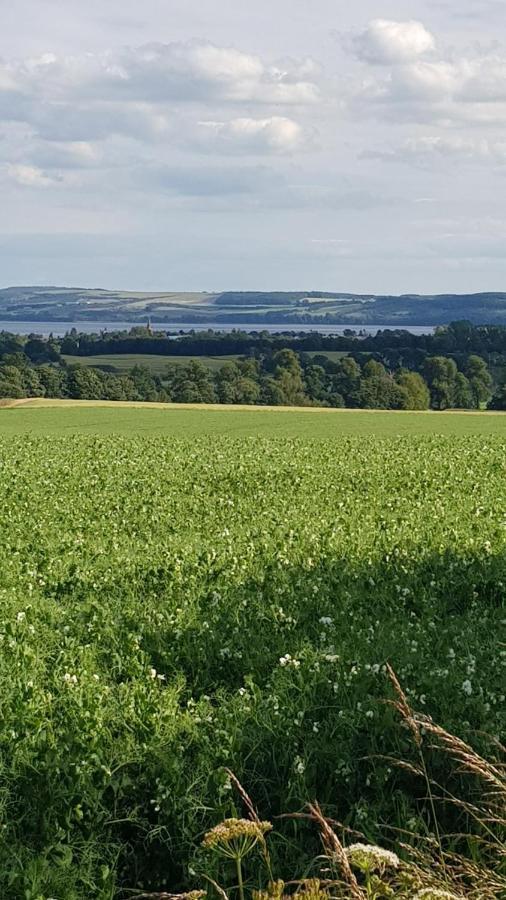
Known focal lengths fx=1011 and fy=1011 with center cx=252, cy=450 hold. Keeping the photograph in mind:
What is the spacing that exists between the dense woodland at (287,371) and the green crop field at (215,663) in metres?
78.0

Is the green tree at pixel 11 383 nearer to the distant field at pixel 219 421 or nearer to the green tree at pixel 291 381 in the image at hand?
the distant field at pixel 219 421

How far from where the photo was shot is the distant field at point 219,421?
52.6m

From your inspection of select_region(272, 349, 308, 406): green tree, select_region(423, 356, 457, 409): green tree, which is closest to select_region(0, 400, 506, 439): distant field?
select_region(272, 349, 308, 406): green tree

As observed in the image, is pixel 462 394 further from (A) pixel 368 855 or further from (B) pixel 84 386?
(A) pixel 368 855

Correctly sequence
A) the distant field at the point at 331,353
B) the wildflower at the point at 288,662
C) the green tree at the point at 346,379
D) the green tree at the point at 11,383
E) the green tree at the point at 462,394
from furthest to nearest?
the distant field at the point at 331,353 → the green tree at the point at 462,394 → the green tree at the point at 346,379 → the green tree at the point at 11,383 → the wildflower at the point at 288,662

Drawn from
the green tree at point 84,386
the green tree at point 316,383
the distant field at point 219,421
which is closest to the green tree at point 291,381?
the green tree at point 316,383

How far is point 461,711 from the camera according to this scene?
7715 millimetres

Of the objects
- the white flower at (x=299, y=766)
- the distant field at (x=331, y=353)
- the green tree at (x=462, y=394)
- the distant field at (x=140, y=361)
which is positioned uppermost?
the white flower at (x=299, y=766)

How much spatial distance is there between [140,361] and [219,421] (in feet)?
238

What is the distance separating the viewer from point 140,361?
13100 cm

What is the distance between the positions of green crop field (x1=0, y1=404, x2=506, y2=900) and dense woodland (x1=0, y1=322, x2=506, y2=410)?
7802 cm

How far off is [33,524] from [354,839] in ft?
42.5

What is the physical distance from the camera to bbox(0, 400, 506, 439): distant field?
52562 millimetres

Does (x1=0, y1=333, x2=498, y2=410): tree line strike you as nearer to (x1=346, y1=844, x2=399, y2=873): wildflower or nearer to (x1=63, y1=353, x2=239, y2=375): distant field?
(x1=63, y1=353, x2=239, y2=375): distant field
